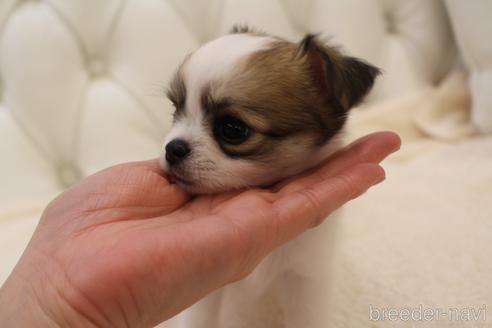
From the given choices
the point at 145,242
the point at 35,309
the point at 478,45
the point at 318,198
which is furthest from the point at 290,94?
the point at 478,45

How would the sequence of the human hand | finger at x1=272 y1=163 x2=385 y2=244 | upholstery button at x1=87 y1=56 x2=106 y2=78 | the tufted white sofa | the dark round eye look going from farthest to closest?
upholstery button at x1=87 y1=56 x2=106 y2=78 < the tufted white sofa < the dark round eye < finger at x1=272 y1=163 x2=385 y2=244 < the human hand

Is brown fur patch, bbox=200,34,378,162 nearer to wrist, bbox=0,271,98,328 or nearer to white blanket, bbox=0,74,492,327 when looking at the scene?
white blanket, bbox=0,74,492,327

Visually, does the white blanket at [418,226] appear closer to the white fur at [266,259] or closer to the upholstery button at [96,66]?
the white fur at [266,259]

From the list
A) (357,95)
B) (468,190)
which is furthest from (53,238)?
(468,190)

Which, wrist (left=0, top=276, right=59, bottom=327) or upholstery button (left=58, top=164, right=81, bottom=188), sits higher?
wrist (left=0, top=276, right=59, bottom=327)

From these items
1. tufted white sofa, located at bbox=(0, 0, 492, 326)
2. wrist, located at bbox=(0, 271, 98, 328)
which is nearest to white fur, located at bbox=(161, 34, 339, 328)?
wrist, located at bbox=(0, 271, 98, 328)

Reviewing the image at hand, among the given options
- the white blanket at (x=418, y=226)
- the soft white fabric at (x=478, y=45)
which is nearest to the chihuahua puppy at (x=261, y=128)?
the white blanket at (x=418, y=226)

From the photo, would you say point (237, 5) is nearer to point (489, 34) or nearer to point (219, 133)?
point (489, 34)
